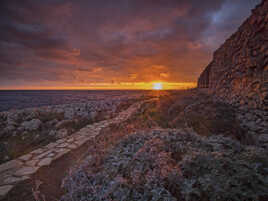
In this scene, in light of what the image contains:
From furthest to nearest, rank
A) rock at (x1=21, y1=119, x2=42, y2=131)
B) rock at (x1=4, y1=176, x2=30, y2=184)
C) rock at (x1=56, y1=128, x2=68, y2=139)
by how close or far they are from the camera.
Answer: rock at (x1=21, y1=119, x2=42, y2=131)
rock at (x1=56, y1=128, x2=68, y2=139)
rock at (x1=4, y1=176, x2=30, y2=184)

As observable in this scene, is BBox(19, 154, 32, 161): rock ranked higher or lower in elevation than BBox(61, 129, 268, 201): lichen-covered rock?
lower

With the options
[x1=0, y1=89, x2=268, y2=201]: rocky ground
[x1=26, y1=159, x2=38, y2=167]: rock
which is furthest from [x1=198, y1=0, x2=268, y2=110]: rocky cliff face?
[x1=26, y1=159, x2=38, y2=167]: rock

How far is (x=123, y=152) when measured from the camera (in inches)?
105

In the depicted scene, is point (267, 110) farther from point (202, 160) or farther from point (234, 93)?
point (202, 160)

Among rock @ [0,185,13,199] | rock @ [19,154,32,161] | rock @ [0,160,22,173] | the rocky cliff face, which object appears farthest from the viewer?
the rocky cliff face

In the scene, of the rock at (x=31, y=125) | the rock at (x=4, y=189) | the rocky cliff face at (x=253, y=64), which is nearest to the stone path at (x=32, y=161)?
the rock at (x=4, y=189)

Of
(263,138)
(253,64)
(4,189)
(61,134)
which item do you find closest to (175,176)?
(263,138)

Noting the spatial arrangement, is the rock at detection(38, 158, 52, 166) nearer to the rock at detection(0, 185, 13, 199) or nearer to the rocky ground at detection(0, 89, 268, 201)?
the rocky ground at detection(0, 89, 268, 201)

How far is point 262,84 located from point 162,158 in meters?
5.16

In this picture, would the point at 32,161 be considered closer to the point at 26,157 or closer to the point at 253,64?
the point at 26,157

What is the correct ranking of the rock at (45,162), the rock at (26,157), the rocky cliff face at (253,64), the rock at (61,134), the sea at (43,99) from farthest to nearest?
the sea at (43,99) < the rock at (61,134) < the rocky cliff face at (253,64) < the rock at (26,157) < the rock at (45,162)

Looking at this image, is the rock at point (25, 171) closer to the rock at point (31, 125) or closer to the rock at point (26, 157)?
the rock at point (26, 157)

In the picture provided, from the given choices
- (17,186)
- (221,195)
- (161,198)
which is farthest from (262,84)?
(17,186)

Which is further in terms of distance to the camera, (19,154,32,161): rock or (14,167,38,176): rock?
(19,154,32,161): rock
